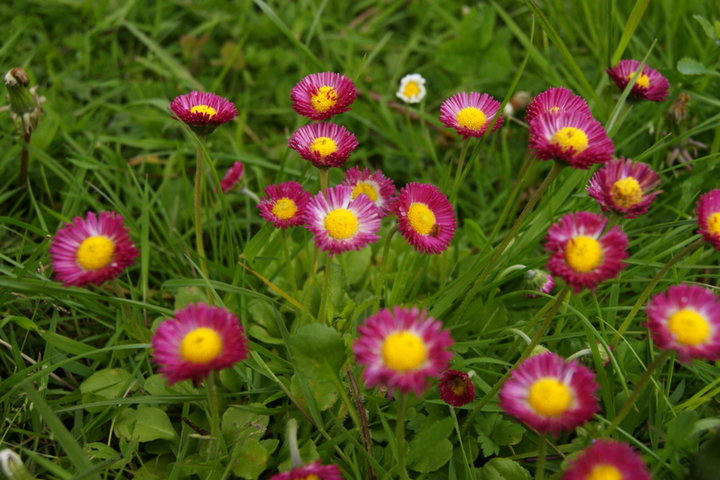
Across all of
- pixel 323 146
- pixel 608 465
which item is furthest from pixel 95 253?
pixel 608 465

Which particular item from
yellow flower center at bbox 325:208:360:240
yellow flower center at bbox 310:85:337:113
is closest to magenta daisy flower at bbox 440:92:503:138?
yellow flower center at bbox 310:85:337:113

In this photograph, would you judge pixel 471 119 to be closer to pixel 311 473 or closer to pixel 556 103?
pixel 556 103

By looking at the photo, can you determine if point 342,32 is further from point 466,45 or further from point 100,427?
point 100,427

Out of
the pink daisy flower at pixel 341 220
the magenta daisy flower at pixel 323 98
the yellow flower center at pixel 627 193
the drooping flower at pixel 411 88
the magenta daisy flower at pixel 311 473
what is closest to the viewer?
the magenta daisy flower at pixel 311 473

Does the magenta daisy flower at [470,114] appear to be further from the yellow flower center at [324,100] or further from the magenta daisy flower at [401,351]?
the magenta daisy flower at [401,351]

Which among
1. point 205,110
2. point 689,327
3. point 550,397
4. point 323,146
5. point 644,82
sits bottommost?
point 550,397

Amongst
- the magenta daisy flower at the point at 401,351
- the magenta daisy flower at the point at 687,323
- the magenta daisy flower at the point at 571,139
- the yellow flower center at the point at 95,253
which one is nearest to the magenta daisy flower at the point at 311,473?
the magenta daisy flower at the point at 401,351
